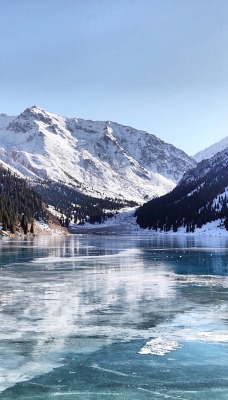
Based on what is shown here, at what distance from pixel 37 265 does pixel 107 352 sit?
142 feet

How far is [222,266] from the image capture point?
66375mm

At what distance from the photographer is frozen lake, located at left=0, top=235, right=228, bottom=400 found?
18.2 m

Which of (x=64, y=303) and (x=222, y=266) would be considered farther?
(x=222, y=266)

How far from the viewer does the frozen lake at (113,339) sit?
1823 centimetres

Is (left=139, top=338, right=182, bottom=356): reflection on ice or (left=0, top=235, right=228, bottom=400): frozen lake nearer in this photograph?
(left=0, top=235, right=228, bottom=400): frozen lake

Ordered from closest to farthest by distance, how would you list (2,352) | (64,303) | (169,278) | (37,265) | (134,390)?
1. (134,390)
2. (2,352)
3. (64,303)
4. (169,278)
5. (37,265)

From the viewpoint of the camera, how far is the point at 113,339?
25.2 metres

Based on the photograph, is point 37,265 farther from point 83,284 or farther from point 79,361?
point 79,361

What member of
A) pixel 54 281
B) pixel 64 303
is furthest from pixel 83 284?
pixel 64 303

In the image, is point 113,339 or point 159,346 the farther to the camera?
point 113,339

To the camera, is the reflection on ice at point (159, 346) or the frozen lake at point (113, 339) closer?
the frozen lake at point (113, 339)

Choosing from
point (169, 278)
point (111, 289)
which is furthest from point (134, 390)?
point (169, 278)

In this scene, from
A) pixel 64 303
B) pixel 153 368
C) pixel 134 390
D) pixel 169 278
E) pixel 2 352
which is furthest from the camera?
pixel 169 278

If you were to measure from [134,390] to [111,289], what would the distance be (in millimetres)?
24928
